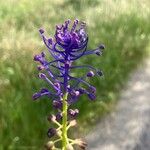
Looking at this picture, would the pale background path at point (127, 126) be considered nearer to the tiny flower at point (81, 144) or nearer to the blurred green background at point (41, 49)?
the blurred green background at point (41, 49)

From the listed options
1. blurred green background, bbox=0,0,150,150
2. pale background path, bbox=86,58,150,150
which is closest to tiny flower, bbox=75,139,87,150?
blurred green background, bbox=0,0,150,150

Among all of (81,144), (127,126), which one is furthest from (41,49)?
(81,144)

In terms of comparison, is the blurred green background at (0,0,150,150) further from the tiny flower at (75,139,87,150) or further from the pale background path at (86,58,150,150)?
the tiny flower at (75,139,87,150)

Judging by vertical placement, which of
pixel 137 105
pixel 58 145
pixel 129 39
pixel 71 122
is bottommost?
pixel 71 122

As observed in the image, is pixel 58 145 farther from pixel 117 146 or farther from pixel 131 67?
pixel 131 67

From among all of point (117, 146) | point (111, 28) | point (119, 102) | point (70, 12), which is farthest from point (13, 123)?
point (70, 12)

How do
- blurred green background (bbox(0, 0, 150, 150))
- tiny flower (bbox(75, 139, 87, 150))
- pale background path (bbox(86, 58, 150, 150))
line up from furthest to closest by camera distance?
pale background path (bbox(86, 58, 150, 150)) < blurred green background (bbox(0, 0, 150, 150)) < tiny flower (bbox(75, 139, 87, 150))
